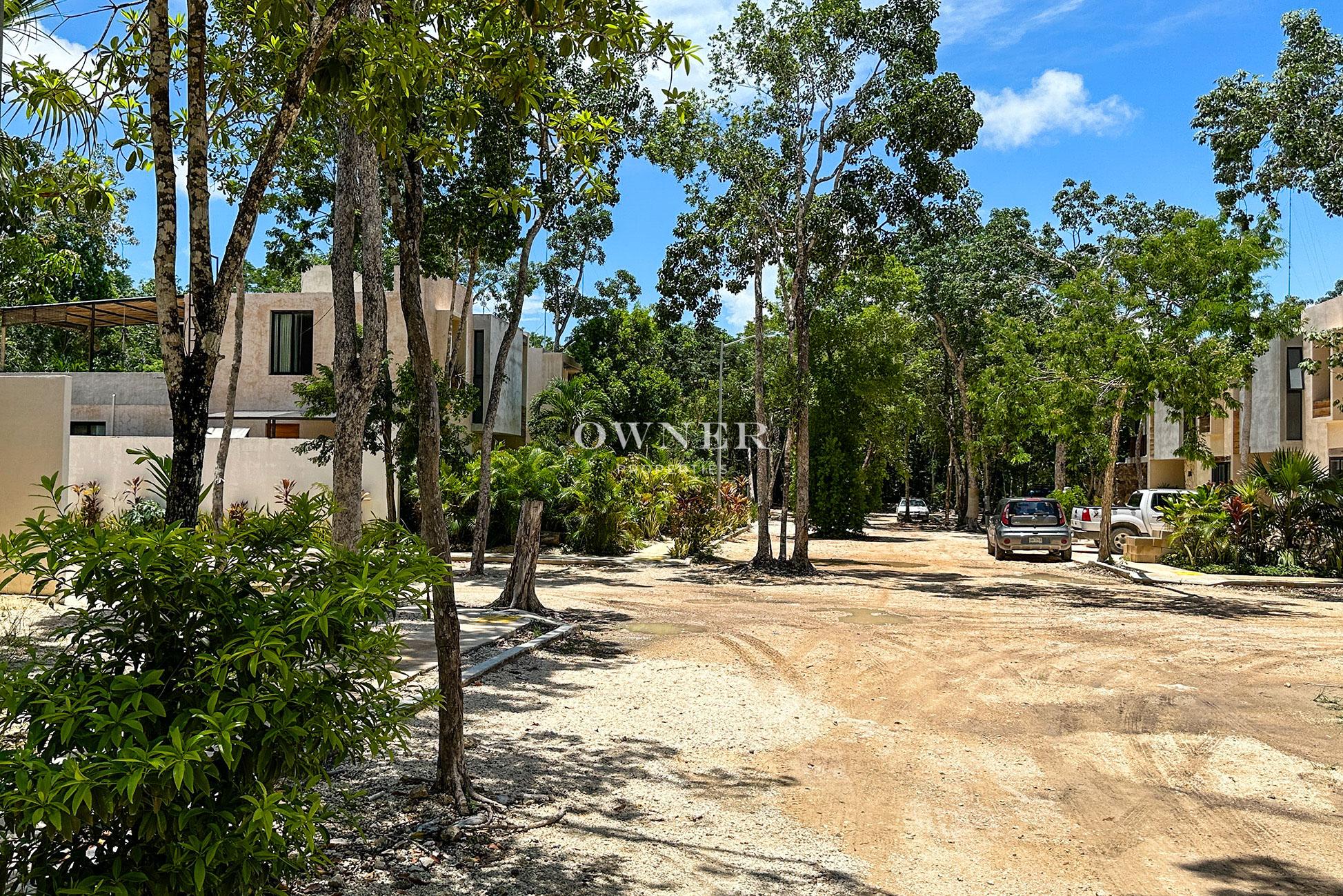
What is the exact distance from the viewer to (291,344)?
30.1 metres

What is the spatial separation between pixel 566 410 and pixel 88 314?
48.0ft

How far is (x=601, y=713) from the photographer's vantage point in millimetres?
9188

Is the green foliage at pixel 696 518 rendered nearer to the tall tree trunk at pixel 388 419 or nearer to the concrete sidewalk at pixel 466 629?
the tall tree trunk at pixel 388 419

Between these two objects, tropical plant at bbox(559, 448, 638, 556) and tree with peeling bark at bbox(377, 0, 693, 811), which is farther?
tropical plant at bbox(559, 448, 638, 556)

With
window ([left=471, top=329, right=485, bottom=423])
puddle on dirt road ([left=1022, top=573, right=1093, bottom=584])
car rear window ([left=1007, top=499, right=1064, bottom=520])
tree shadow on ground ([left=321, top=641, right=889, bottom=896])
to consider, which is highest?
window ([left=471, top=329, right=485, bottom=423])

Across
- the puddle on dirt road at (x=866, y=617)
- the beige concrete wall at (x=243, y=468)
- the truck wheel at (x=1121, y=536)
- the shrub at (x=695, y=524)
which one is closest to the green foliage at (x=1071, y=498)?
the truck wheel at (x=1121, y=536)

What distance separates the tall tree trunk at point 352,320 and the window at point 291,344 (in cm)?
1842

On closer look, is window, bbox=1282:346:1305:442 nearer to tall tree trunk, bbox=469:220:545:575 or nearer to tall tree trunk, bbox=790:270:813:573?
tall tree trunk, bbox=790:270:813:573

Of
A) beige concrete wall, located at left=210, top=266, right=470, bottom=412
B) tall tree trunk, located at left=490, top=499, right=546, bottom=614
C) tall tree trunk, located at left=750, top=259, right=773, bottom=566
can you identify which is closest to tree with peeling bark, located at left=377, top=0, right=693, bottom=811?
tall tree trunk, located at left=490, top=499, right=546, bottom=614

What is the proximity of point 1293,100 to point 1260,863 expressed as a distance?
20.0 meters

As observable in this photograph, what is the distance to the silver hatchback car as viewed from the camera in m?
28.6

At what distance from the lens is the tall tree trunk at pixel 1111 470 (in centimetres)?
2389

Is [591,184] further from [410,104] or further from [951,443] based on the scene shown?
[951,443]

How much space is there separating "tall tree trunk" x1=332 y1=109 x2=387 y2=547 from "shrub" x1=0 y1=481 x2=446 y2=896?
773cm
